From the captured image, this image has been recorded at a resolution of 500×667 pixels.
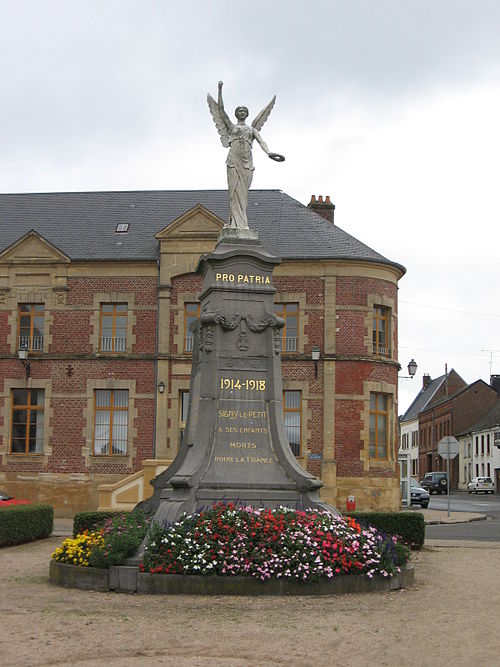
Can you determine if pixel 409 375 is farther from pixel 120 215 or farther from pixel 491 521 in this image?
pixel 120 215

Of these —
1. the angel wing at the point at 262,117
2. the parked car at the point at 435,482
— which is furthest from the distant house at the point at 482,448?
the angel wing at the point at 262,117

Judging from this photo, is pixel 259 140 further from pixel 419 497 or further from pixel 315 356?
pixel 419 497

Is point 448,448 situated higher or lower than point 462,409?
lower

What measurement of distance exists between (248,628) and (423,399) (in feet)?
282

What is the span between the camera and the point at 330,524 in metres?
12.4

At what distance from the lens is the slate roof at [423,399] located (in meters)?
90.6

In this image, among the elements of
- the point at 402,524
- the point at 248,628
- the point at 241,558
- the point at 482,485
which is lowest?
the point at 482,485

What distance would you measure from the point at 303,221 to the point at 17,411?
11.5 m

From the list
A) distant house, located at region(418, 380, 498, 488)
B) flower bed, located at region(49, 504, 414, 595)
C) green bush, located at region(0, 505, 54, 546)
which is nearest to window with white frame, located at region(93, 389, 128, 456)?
green bush, located at region(0, 505, 54, 546)

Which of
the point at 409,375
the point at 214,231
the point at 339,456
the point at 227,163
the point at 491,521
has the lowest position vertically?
the point at 491,521

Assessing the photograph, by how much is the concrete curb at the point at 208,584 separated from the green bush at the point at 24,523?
784 centimetres

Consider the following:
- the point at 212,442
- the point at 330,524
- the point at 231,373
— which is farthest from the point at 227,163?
the point at 330,524

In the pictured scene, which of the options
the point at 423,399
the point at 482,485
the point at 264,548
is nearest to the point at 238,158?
the point at 264,548

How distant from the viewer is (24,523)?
19.8 m
